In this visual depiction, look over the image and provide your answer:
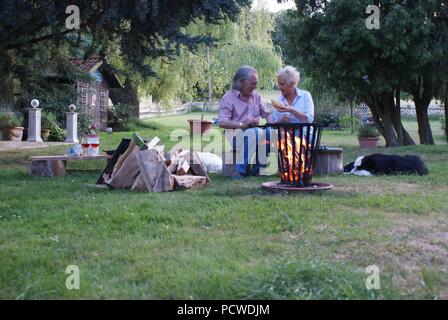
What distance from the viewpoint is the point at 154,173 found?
5.78 metres

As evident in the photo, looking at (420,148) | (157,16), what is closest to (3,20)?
(157,16)

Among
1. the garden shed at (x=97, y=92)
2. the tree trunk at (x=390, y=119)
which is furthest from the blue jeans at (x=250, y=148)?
the garden shed at (x=97, y=92)

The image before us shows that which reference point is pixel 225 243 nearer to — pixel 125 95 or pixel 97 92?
pixel 97 92

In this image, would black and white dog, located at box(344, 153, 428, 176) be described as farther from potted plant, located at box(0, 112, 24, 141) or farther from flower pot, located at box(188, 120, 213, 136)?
potted plant, located at box(0, 112, 24, 141)

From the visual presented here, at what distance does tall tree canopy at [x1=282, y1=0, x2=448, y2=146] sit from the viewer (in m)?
12.3

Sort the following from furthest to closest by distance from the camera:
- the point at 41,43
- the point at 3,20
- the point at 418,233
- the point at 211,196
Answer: the point at 41,43 < the point at 3,20 < the point at 211,196 < the point at 418,233

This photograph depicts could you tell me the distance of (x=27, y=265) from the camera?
3.12 metres

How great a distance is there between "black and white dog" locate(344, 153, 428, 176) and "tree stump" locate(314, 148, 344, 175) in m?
0.29

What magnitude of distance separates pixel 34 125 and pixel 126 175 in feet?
34.7

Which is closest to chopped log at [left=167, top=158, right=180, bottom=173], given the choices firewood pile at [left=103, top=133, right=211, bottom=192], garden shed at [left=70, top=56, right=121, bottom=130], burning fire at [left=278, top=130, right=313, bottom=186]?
firewood pile at [left=103, top=133, right=211, bottom=192]

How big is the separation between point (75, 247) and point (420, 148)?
1074 cm

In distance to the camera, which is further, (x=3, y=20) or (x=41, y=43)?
(x=41, y=43)
